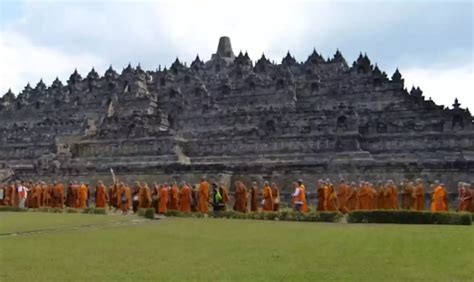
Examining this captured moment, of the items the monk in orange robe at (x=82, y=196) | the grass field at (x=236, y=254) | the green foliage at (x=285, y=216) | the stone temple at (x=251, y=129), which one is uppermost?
the stone temple at (x=251, y=129)

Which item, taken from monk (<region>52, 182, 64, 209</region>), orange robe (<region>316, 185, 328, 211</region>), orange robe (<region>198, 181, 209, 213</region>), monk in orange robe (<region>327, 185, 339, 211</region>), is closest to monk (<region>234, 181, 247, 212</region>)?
orange robe (<region>198, 181, 209, 213</region>)

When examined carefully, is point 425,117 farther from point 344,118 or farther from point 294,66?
point 294,66

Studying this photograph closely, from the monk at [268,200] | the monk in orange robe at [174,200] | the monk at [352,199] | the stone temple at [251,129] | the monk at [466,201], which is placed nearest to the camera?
the monk at [466,201]

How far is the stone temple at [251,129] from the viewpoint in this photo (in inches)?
1100

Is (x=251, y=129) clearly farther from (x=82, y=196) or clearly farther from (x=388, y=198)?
(x=388, y=198)

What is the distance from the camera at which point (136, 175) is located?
99.6 ft

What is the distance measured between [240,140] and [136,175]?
6010 millimetres

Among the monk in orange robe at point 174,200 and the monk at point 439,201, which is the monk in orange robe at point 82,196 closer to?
the monk in orange robe at point 174,200

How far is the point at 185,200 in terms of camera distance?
22266mm

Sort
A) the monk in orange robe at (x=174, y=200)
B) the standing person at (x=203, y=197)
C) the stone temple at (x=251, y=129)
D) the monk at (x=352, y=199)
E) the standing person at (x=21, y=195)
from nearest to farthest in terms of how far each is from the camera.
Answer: the monk at (x=352, y=199)
the standing person at (x=203, y=197)
the monk in orange robe at (x=174, y=200)
the standing person at (x=21, y=195)
the stone temple at (x=251, y=129)

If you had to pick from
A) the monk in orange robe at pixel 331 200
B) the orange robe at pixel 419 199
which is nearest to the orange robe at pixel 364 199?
the monk in orange robe at pixel 331 200

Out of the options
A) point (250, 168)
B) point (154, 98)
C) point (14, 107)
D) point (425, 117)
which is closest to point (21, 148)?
point (154, 98)

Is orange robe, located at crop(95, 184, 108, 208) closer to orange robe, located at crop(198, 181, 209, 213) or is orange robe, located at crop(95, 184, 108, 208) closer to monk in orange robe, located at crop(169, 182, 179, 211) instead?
monk in orange robe, located at crop(169, 182, 179, 211)

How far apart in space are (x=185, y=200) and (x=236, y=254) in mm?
12893
